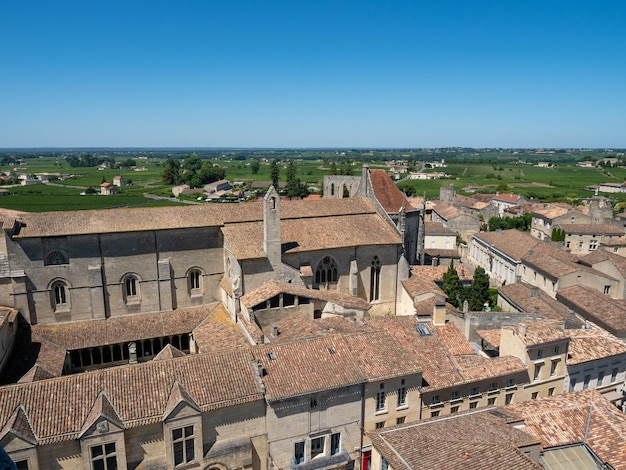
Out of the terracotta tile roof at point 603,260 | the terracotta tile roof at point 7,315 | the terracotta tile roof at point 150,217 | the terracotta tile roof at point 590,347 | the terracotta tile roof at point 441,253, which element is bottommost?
the terracotta tile roof at point 441,253

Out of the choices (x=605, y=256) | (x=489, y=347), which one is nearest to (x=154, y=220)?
(x=489, y=347)

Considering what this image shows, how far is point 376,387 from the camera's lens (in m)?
24.4

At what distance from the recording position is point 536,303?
42.9 m

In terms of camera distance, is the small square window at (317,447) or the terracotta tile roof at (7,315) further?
the terracotta tile roof at (7,315)

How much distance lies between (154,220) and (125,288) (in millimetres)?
5771

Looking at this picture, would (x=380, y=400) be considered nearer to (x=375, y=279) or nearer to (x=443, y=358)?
(x=443, y=358)

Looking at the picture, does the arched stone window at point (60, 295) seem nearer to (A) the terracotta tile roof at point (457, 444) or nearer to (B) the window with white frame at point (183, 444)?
(B) the window with white frame at point (183, 444)

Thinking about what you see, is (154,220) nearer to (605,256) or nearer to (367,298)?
(367,298)

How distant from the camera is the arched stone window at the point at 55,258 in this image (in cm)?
3416

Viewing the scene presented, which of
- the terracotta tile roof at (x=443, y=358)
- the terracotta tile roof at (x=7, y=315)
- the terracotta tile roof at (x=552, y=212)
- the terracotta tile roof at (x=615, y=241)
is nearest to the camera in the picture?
the terracotta tile roof at (x=443, y=358)

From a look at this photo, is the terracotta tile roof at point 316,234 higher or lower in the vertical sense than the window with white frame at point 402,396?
higher

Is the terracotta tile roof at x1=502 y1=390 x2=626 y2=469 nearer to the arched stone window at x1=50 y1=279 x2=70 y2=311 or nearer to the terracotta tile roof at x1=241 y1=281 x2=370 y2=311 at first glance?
the terracotta tile roof at x1=241 y1=281 x2=370 y2=311

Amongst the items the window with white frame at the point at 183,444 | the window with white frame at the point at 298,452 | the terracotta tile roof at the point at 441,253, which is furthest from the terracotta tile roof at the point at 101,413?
the terracotta tile roof at the point at 441,253

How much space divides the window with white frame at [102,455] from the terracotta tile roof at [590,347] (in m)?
27.2
